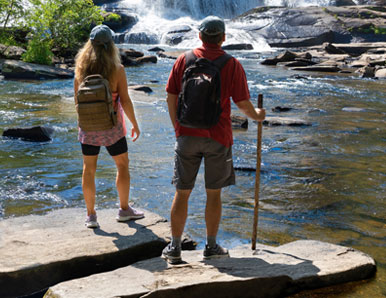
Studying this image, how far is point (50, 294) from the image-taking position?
11.8 feet

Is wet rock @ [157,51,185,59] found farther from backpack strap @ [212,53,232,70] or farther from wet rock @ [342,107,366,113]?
backpack strap @ [212,53,232,70]

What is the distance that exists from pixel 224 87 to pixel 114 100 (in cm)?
115

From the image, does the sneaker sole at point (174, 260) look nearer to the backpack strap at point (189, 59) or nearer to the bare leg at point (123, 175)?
the bare leg at point (123, 175)

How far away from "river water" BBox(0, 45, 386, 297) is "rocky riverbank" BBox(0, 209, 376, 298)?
26 cm

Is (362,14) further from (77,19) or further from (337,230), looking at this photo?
(337,230)

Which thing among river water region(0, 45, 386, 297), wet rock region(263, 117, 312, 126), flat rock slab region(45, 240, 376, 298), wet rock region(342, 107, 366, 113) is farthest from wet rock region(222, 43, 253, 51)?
flat rock slab region(45, 240, 376, 298)

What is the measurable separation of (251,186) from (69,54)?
→ 20.4 m

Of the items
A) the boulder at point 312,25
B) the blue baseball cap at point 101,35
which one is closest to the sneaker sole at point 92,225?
the blue baseball cap at point 101,35

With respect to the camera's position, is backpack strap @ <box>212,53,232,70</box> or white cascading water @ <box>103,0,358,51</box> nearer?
backpack strap @ <box>212,53,232,70</box>

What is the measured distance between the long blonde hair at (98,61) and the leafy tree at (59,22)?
58.9 ft

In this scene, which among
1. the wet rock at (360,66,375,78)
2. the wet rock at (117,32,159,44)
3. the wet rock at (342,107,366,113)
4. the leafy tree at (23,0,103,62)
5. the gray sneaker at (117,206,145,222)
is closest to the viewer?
the gray sneaker at (117,206,145,222)

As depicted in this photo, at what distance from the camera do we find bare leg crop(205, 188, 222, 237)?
4152 mm

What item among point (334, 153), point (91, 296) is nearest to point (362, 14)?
point (334, 153)

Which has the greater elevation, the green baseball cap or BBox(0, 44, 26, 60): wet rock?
the green baseball cap
